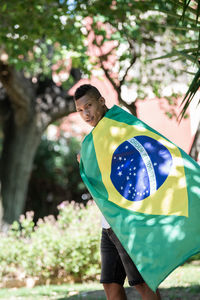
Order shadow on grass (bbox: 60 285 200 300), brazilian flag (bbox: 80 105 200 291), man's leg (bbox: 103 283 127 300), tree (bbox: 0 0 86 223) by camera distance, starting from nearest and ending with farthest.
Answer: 1. brazilian flag (bbox: 80 105 200 291)
2. man's leg (bbox: 103 283 127 300)
3. shadow on grass (bbox: 60 285 200 300)
4. tree (bbox: 0 0 86 223)

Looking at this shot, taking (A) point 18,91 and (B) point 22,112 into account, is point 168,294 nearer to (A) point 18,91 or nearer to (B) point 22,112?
(A) point 18,91

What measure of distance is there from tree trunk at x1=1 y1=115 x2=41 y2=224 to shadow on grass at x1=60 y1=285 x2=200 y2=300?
4.59 m

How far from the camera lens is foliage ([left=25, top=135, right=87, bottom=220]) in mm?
13914

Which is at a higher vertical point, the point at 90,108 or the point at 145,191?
the point at 90,108

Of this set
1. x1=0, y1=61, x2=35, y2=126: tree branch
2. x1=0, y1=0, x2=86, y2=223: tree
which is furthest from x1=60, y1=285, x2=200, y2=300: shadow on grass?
x1=0, y1=61, x2=35, y2=126: tree branch

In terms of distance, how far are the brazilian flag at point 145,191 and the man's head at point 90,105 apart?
0.37 ft

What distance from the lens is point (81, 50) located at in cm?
730

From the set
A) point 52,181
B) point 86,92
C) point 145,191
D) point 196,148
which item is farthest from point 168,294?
point 52,181

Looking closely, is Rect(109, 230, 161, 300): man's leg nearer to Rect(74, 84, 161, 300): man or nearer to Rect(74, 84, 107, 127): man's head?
Rect(74, 84, 161, 300): man

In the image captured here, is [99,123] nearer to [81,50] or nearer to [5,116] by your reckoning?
[81,50]

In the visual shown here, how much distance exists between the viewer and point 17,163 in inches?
397

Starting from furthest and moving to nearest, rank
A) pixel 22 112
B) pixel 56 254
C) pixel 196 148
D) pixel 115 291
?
pixel 22 112
pixel 56 254
pixel 196 148
pixel 115 291

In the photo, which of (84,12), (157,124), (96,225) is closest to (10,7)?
(84,12)

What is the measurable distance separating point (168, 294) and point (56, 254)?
93.9 inches
